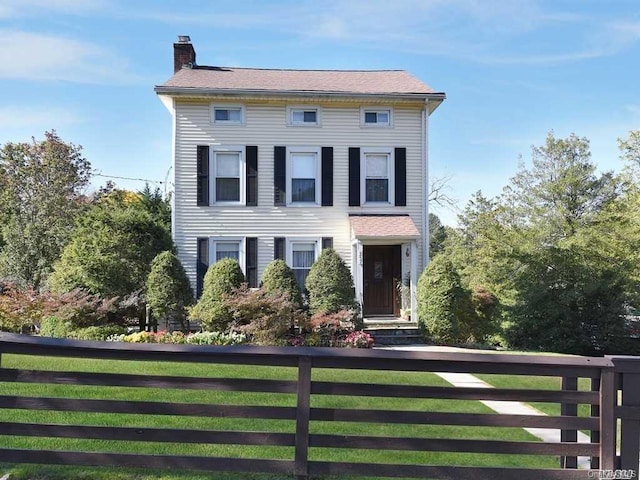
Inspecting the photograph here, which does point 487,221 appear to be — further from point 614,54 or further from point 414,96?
point 414,96

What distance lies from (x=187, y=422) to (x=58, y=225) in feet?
51.2

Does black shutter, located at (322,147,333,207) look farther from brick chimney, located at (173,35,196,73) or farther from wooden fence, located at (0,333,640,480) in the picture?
wooden fence, located at (0,333,640,480)

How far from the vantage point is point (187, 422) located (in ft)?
16.6

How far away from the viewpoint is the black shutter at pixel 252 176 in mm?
15188

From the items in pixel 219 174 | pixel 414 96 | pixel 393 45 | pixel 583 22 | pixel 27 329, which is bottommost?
pixel 27 329

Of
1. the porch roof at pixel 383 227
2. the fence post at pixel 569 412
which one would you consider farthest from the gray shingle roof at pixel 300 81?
the fence post at pixel 569 412

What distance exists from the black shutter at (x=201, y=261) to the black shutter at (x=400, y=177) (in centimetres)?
594

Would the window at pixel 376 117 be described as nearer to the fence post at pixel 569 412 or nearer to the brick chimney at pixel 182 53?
the brick chimney at pixel 182 53

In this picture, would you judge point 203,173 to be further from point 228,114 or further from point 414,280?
point 414,280

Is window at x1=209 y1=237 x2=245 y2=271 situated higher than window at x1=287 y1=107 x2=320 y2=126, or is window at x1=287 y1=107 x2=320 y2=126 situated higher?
window at x1=287 y1=107 x2=320 y2=126

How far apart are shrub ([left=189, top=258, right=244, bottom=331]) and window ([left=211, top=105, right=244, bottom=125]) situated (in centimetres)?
454

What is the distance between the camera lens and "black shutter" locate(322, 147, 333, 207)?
15.3m

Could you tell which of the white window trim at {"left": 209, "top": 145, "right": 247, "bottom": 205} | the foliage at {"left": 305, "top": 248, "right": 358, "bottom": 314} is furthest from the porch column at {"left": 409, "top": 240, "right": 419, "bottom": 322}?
the white window trim at {"left": 209, "top": 145, "right": 247, "bottom": 205}

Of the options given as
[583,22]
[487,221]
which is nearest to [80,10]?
[583,22]
